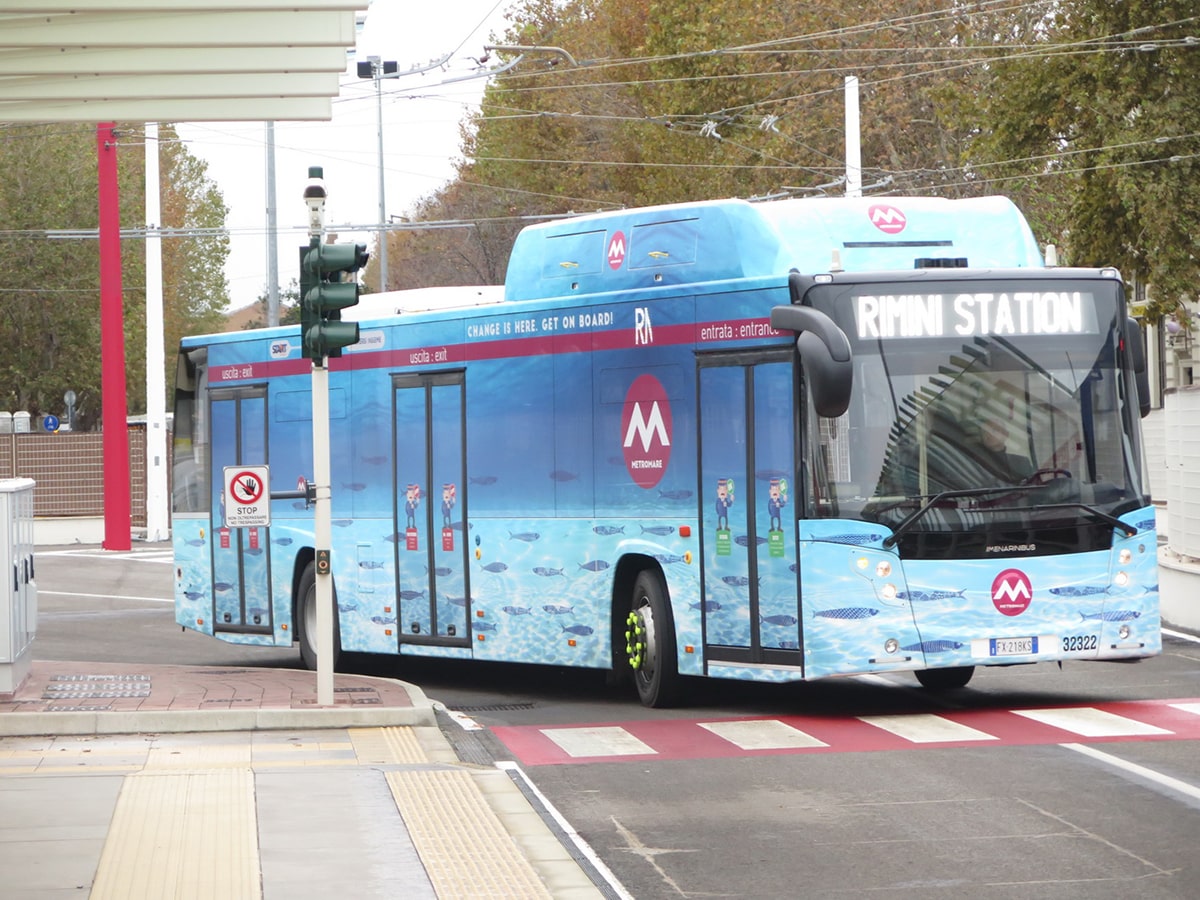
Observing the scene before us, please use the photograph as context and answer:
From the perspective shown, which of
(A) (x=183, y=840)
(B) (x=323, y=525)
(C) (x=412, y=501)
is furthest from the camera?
(C) (x=412, y=501)

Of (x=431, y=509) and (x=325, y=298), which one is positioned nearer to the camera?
(x=325, y=298)

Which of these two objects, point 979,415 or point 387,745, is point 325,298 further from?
point 979,415

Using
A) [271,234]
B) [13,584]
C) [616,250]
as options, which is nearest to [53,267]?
[271,234]

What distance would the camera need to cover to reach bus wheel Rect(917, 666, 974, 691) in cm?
1625

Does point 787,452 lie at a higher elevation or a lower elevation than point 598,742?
higher

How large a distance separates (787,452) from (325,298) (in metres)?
3.37

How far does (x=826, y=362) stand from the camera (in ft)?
43.4

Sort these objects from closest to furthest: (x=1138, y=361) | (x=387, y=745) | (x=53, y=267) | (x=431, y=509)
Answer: (x=387, y=745) < (x=1138, y=361) < (x=431, y=509) < (x=53, y=267)

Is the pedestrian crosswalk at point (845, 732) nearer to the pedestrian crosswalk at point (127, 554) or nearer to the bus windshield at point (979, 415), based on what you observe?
the bus windshield at point (979, 415)

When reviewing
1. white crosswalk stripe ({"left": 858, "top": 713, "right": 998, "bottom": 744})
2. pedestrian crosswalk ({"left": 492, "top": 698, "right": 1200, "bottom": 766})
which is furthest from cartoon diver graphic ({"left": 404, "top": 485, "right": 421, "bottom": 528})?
white crosswalk stripe ({"left": 858, "top": 713, "right": 998, "bottom": 744})

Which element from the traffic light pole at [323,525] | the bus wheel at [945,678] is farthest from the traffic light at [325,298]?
the bus wheel at [945,678]

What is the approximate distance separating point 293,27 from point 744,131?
37.3m

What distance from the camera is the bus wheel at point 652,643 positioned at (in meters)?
15.1

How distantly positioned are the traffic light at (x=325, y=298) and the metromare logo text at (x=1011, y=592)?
15.2 ft
